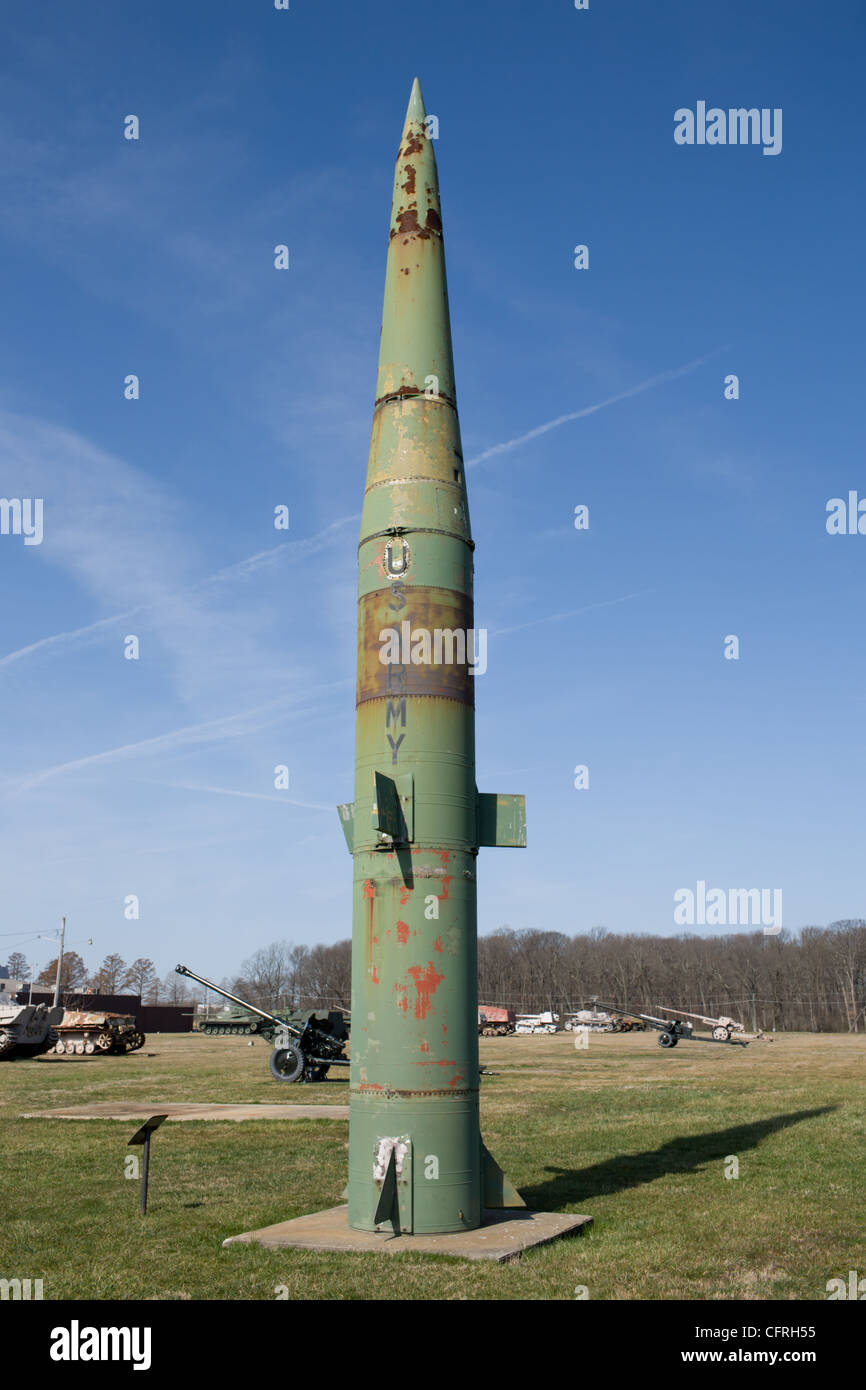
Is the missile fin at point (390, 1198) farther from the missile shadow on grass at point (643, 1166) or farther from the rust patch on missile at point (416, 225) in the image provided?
Result: the rust patch on missile at point (416, 225)

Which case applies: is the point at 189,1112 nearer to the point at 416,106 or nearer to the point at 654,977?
the point at 416,106

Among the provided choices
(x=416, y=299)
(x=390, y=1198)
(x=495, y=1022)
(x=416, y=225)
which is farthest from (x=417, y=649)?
(x=495, y=1022)

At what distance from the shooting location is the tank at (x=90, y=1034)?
44406 mm

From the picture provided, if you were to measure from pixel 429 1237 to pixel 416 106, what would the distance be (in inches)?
462

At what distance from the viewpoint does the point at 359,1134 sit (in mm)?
10109

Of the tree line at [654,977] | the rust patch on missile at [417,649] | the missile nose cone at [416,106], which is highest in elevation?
the missile nose cone at [416,106]

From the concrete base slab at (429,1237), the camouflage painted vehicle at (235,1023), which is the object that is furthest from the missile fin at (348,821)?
the camouflage painted vehicle at (235,1023)

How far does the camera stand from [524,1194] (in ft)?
41.4

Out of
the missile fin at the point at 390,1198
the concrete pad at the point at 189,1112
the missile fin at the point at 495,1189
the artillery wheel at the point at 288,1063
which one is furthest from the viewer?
the artillery wheel at the point at 288,1063

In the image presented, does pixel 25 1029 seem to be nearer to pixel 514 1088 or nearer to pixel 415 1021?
pixel 514 1088

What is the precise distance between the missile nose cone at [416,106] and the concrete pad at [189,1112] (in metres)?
16.8

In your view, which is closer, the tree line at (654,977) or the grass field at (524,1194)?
the grass field at (524,1194)
